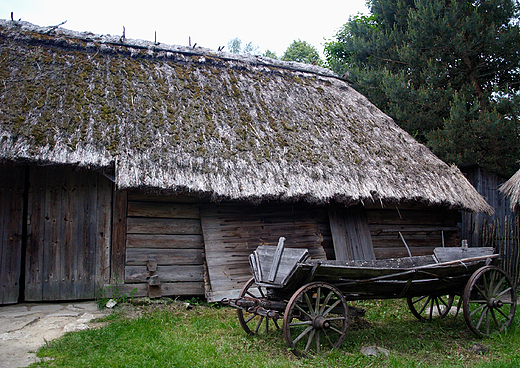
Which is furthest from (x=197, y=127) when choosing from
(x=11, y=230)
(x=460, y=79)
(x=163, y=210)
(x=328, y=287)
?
(x=460, y=79)

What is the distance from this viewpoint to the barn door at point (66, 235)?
5699mm

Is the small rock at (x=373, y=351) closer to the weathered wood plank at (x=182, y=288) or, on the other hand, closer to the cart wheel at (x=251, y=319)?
the cart wheel at (x=251, y=319)

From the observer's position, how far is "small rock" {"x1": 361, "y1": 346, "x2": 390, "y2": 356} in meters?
3.92

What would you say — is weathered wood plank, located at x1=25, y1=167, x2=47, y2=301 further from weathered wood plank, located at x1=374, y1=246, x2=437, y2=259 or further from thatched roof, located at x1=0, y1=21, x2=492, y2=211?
weathered wood plank, located at x1=374, y1=246, x2=437, y2=259

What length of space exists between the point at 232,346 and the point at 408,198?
13.7 ft

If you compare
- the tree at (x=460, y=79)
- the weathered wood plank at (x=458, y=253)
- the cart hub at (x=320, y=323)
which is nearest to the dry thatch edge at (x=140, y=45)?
the tree at (x=460, y=79)

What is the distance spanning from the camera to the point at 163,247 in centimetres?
619

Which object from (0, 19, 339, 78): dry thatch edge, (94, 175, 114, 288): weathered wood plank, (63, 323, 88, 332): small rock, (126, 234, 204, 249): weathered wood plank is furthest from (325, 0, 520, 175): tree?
(63, 323, 88, 332): small rock

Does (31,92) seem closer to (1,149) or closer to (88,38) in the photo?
(1,149)

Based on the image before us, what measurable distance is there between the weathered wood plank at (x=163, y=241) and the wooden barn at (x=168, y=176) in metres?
0.02

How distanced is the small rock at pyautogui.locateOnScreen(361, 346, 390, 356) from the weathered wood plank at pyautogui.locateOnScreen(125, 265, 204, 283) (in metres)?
3.01

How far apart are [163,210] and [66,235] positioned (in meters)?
1.39

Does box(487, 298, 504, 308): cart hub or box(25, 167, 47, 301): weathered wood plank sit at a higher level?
box(25, 167, 47, 301): weathered wood plank

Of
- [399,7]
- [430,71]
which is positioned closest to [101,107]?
[430,71]
